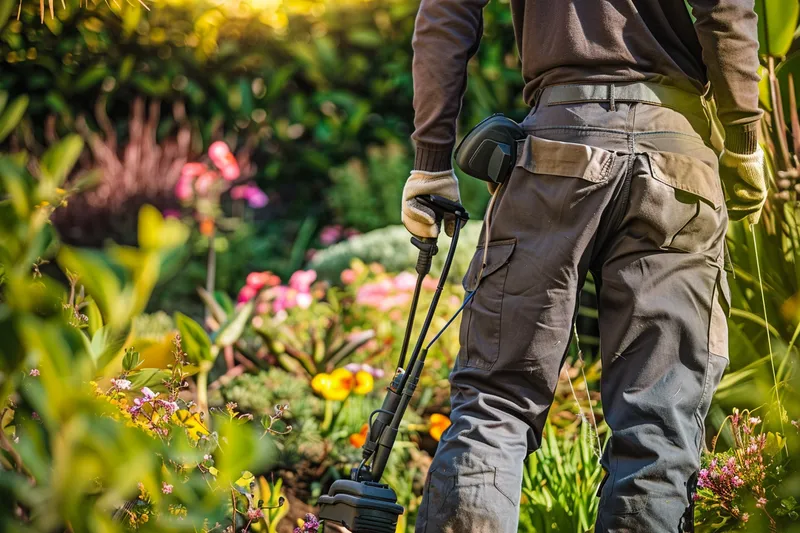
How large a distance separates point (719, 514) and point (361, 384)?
4.14 feet

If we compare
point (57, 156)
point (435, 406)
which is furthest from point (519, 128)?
point (435, 406)

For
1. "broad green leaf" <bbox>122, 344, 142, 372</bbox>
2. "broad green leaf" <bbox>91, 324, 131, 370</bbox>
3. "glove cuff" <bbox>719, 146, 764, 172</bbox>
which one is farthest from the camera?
"glove cuff" <bbox>719, 146, 764, 172</bbox>

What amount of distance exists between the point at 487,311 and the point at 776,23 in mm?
1541

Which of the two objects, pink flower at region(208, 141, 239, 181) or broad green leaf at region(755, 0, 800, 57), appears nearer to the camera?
broad green leaf at region(755, 0, 800, 57)

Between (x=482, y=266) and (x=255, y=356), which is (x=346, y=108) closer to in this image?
(x=255, y=356)

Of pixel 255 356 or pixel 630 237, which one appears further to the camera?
pixel 255 356

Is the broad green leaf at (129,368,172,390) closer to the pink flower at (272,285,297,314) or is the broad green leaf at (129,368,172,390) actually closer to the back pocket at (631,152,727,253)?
the back pocket at (631,152,727,253)

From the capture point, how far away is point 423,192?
184 cm

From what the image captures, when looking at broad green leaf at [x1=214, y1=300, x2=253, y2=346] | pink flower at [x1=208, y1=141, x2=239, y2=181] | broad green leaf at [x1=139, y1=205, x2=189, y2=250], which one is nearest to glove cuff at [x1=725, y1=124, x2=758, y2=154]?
broad green leaf at [x1=139, y1=205, x2=189, y2=250]

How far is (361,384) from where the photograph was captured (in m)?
2.86

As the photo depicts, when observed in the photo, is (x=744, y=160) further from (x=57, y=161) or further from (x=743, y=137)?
(x=57, y=161)

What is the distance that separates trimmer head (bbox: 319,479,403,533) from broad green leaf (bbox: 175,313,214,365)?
750mm

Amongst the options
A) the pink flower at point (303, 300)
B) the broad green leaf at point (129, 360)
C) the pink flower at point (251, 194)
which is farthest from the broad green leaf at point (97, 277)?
the pink flower at point (251, 194)

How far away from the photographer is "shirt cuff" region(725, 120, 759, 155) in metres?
1.76
